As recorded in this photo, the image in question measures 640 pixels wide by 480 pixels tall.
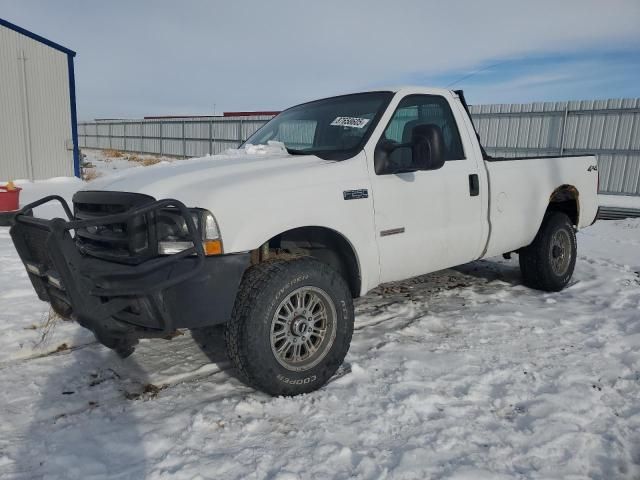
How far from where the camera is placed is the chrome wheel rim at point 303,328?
3.04 meters

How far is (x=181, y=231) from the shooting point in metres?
2.72

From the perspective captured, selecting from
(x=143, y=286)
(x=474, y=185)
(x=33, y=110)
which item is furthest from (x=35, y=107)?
(x=143, y=286)

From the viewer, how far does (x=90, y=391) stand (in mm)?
3146

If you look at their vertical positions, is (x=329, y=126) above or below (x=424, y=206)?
above

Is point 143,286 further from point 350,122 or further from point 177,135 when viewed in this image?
point 177,135

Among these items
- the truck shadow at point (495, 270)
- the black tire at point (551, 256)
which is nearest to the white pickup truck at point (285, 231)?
the black tire at point (551, 256)

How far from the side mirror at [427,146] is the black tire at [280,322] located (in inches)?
39.8

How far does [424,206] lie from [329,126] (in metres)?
0.98

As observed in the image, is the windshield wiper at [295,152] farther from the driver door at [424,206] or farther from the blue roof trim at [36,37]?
the blue roof trim at [36,37]

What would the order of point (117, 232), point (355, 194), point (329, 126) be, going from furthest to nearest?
point (329, 126), point (355, 194), point (117, 232)

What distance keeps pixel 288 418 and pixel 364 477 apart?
2.15 feet

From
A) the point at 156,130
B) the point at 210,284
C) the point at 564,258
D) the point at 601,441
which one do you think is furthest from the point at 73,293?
the point at 156,130

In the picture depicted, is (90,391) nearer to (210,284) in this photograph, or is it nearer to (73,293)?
(73,293)

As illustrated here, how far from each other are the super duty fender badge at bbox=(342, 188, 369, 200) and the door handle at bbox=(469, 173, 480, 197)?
4.11 ft
